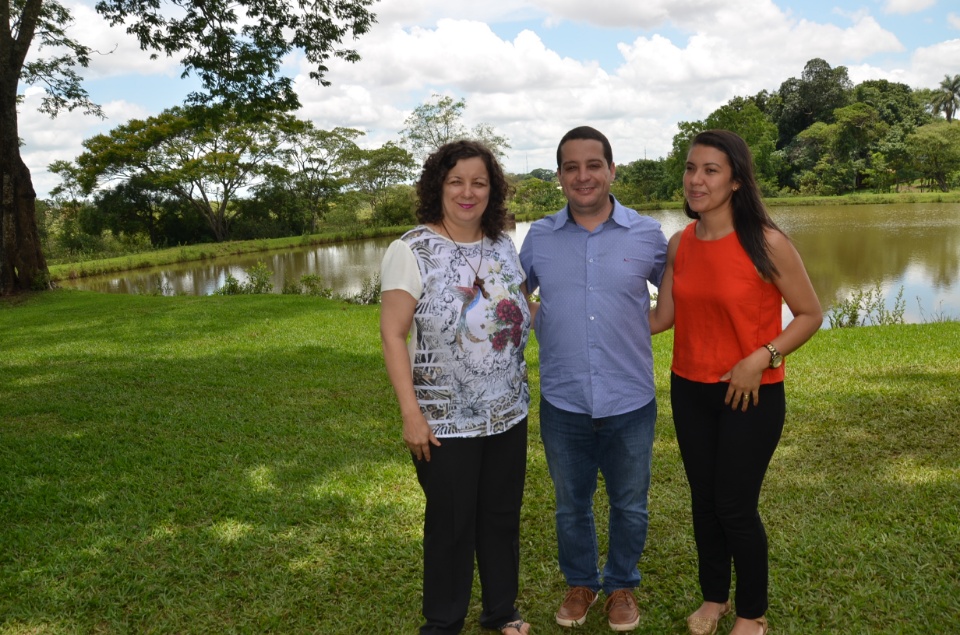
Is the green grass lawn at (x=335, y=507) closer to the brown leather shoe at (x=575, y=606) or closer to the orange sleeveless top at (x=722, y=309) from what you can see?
the brown leather shoe at (x=575, y=606)

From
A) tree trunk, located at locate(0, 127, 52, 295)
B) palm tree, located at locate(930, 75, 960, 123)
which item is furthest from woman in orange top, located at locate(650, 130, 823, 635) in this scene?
palm tree, located at locate(930, 75, 960, 123)

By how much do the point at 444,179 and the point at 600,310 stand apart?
28.0 inches

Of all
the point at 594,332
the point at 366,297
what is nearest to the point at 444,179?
the point at 594,332

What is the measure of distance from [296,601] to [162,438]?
2604 millimetres

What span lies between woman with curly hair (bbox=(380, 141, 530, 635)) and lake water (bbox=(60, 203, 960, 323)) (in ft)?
19.2

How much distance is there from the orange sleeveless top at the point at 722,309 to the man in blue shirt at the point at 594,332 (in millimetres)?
167

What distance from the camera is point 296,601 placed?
9.58 ft

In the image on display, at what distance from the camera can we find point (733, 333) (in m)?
2.28

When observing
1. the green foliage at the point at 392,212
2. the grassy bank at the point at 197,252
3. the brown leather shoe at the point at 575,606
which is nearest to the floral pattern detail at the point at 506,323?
the brown leather shoe at the point at 575,606

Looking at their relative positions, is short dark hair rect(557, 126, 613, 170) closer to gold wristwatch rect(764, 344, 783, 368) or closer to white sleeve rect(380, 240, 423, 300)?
white sleeve rect(380, 240, 423, 300)

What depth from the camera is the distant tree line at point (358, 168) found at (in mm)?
29109

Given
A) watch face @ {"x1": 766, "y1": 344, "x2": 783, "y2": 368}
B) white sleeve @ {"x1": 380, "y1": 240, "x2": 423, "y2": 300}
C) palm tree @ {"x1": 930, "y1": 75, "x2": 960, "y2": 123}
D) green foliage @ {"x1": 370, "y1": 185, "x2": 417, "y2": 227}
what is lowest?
watch face @ {"x1": 766, "y1": 344, "x2": 783, "y2": 368}

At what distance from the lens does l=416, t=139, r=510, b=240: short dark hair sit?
2271mm

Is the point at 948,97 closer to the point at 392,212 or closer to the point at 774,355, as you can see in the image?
the point at 392,212
